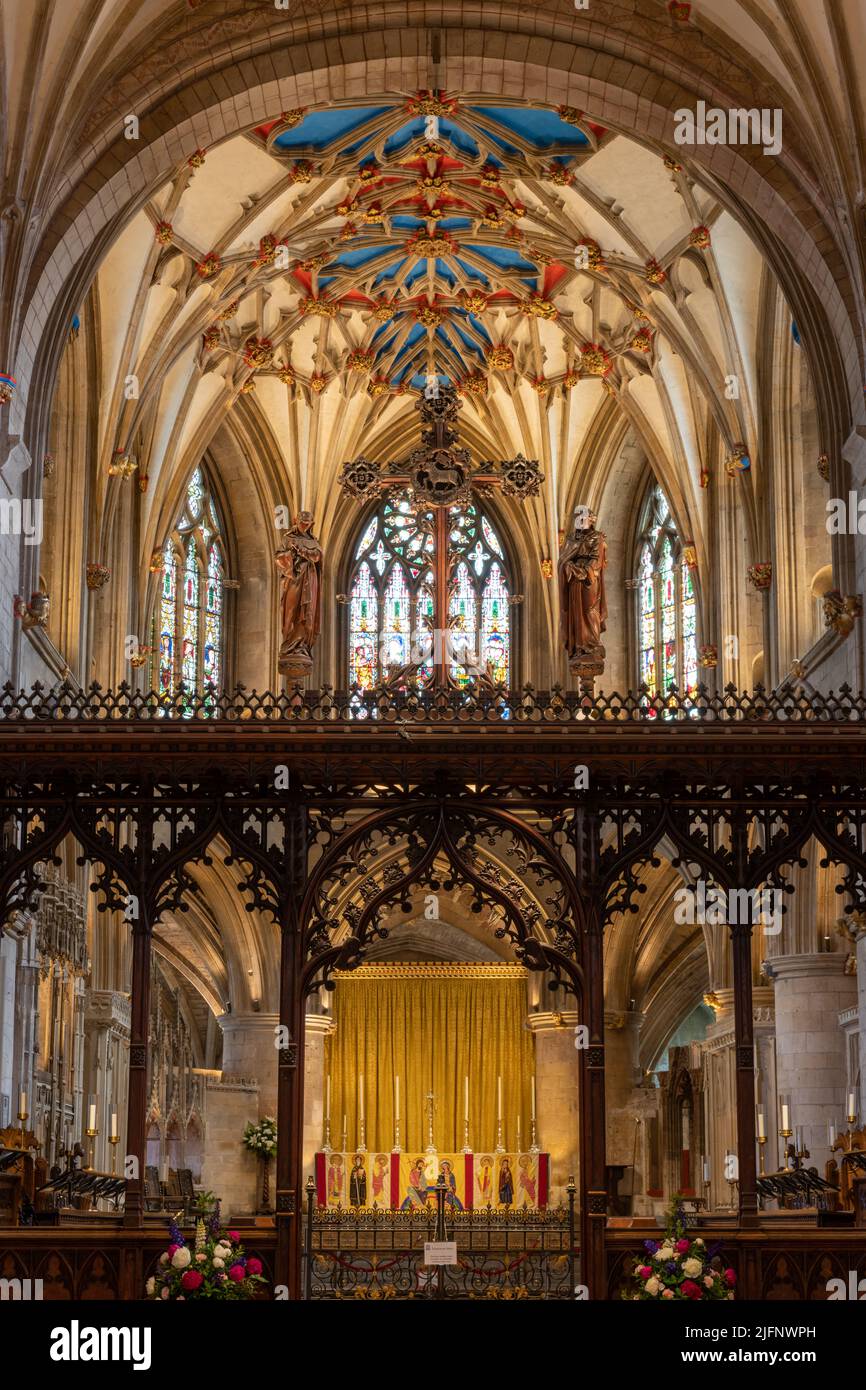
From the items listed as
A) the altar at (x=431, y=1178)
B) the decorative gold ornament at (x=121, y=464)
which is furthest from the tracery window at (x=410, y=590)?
the altar at (x=431, y=1178)

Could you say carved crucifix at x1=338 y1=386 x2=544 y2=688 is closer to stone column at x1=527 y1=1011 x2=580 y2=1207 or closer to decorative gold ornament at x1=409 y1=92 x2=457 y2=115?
decorative gold ornament at x1=409 y1=92 x2=457 y2=115

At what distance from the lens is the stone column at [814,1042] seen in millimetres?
20844

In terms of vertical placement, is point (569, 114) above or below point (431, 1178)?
above

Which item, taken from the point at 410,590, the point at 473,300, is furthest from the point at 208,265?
the point at 410,590

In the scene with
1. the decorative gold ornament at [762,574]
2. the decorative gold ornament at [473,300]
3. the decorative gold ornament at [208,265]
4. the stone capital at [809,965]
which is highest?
the decorative gold ornament at [473,300]

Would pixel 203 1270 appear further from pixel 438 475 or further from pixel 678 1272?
pixel 438 475

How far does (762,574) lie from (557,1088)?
9897mm

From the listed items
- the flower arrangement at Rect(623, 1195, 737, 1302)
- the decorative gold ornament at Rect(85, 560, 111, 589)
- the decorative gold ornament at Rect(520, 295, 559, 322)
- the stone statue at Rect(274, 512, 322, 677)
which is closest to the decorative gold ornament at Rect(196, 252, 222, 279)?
the decorative gold ornament at Rect(85, 560, 111, 589)

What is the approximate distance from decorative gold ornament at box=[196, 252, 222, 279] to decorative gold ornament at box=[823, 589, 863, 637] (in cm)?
1013

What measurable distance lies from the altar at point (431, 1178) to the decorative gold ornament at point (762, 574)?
904 cm

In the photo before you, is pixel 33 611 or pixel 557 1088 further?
pixel 557 1088

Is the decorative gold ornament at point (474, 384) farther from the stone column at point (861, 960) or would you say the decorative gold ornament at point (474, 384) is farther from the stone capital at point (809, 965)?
the stone column at point (861, 960)

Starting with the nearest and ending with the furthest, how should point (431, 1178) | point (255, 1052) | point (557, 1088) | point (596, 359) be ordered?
point (596, 359), point (431, 1178), point (255, 1052), point (557, 1088)

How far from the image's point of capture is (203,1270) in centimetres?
1163
